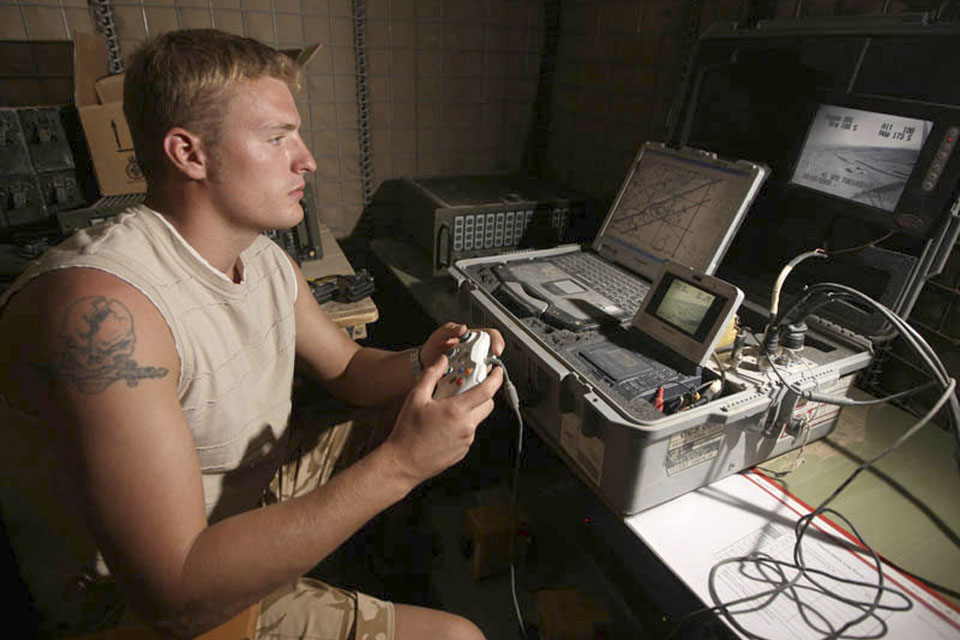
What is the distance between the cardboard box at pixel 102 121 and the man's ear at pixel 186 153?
910 millimetres

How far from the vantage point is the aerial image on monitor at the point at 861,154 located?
3.17 ft

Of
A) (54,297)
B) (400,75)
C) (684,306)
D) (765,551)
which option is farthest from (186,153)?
(400,75)

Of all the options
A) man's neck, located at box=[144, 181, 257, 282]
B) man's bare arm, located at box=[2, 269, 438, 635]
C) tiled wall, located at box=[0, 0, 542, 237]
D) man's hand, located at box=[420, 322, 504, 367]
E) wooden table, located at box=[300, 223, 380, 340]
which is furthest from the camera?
tiled wall, located at box=[0, 0, 542, 237]

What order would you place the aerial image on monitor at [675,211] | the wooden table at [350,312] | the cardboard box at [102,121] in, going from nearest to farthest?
the aerial image on monitor at [675,211] → the wooden table at [350,312] → the cardboard box at [102,121]

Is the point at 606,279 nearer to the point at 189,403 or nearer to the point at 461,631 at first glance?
the point at 461,631

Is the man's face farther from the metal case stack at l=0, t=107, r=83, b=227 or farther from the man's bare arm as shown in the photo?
the metal case stack at l=0, t=107, r=83, b=227

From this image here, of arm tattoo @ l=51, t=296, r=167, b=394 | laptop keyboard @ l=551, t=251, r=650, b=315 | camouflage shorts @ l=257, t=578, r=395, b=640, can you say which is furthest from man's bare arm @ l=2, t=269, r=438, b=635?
laptop keyboard @ l=551, t=251, r=650, b=315

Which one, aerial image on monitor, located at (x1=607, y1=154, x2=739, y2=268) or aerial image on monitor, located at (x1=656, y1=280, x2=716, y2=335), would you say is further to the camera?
aerial image on monitor, located at (x1=607, y1=154, x2=739, y2=268)

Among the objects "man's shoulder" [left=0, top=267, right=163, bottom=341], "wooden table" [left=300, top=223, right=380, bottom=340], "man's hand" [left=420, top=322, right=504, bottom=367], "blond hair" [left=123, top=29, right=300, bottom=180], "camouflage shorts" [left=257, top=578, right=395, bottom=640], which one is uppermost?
"blond hair" [left=123, top=29, right=300, bottom=180]

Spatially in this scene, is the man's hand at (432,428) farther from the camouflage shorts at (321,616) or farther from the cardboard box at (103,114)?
the cardboard box at (103,114)

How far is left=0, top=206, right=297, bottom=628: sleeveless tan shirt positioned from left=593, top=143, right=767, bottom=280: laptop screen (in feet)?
2.89

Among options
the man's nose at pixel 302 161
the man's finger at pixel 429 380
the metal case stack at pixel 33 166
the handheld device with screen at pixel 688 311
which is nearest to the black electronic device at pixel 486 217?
the man's nose at pixel 302 161

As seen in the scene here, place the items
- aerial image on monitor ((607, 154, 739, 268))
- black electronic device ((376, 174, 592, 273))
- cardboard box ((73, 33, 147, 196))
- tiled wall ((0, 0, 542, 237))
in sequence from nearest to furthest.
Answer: aerial image on monitor ((607, 154, 739, 268)), cardboard box ((73, 33, 147, 196)), black electronic device ((376, 174, 592, 273)), tiled wall ((0, 0, 542, 237))

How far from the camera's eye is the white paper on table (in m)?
0.73
